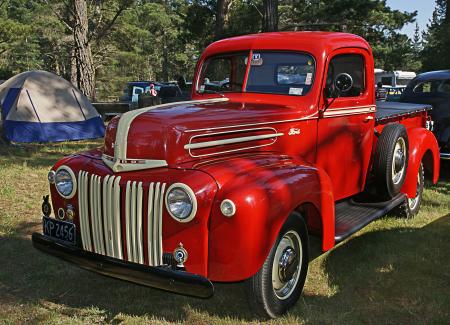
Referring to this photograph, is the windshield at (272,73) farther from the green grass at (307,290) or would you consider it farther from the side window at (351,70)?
the green grass at (307,290)

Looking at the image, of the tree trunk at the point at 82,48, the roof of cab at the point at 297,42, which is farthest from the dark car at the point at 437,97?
the tree trunk at the point at 82,48

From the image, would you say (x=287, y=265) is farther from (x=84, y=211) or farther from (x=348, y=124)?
(x=348, y=124)

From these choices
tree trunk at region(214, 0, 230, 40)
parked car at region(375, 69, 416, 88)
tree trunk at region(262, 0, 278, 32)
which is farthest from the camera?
parked car at region(375, 69, 416, 88)

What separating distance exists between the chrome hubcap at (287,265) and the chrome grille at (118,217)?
0.82 m

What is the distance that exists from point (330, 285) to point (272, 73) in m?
1.90

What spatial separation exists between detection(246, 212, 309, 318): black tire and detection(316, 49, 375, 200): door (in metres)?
0.99

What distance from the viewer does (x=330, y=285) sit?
3922 millimetres

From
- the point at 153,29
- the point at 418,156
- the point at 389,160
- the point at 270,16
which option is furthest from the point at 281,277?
the point at 153,29

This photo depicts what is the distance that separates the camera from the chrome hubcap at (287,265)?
3.27m

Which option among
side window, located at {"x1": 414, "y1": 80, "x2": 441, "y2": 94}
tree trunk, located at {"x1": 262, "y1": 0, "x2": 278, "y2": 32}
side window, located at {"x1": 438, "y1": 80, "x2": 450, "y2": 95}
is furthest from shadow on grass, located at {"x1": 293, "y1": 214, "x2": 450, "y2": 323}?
tree trunk, located at {"x1": 262, "y1": 0, "x2": 278, "y2": 32}

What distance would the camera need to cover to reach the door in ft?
13.9

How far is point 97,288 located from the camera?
3881 mm

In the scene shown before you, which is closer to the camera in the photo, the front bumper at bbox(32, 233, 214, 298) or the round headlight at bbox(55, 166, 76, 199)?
the front bumper at bbox(32, 233, 214, 298)

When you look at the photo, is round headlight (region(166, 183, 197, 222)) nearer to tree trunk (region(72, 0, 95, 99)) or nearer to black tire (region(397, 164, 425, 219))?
black tire (region(397, 164, 425, 219))
